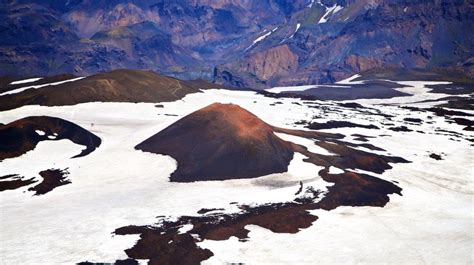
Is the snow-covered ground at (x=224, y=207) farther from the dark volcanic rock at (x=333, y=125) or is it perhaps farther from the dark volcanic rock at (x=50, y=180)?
the dark volcanic rock at (x=333, y=125)

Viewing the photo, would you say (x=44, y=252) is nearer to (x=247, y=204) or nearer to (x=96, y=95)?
(x=247, y=204)

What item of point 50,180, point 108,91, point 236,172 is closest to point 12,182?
point 50,180

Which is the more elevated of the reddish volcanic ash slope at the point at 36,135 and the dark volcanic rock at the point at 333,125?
the reddish volcanic ash slope at the point at 36,135

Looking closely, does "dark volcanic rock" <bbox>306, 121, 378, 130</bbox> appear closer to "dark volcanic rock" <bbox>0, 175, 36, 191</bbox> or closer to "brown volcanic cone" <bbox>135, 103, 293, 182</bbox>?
"brown volcanic cone" <bbox>135, 103, 293, 182</bbox>

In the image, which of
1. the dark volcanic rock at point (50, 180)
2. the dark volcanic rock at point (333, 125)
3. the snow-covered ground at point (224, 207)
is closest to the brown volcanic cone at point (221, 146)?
the snow-covered ground at point (224, 207)

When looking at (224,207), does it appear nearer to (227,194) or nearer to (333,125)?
(227,194)

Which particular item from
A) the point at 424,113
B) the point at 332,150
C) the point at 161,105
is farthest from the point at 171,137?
the point at 424,113

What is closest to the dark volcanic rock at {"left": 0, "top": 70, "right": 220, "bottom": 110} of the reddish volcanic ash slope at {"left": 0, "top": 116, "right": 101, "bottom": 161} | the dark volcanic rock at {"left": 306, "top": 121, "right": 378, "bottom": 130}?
the reddish volcanic ash slope at {"left": 0, "top": 116, "right": 101, "bottom": 161}
